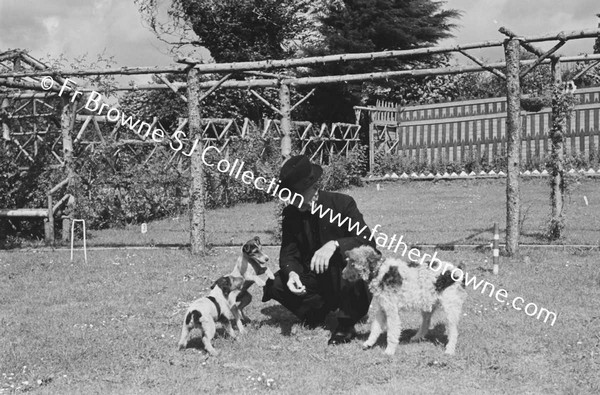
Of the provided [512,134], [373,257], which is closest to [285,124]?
[512,134]

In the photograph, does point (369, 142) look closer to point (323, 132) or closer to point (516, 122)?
point (323, 132)

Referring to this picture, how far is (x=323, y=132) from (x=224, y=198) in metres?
5.30

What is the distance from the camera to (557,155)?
11.1 meters

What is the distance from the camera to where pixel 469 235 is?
39.4 feet

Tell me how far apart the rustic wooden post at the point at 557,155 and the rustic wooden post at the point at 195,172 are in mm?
6396

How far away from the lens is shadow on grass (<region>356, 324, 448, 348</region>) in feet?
18.8

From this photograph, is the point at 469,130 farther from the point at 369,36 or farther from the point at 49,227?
the point at 49,227

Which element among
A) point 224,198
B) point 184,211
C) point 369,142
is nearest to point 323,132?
point 369,142

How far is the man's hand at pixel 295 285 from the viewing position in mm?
5785

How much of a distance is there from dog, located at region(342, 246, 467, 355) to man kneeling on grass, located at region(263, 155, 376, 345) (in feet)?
1.12

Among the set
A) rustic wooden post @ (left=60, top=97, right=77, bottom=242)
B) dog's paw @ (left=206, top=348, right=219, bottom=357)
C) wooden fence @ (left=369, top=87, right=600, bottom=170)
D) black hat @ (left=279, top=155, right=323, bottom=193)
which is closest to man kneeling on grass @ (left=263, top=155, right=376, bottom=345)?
black hat @ (left=279, top=155, right=323, bottom=193)

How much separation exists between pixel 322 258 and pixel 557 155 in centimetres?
727

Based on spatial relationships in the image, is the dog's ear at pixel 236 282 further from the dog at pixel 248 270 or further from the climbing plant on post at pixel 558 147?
the climbing plant on post at pixel 558 147

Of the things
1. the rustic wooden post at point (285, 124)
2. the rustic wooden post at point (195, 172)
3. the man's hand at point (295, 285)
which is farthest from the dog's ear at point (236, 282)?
the rustic wooden post at point (285, 124)
